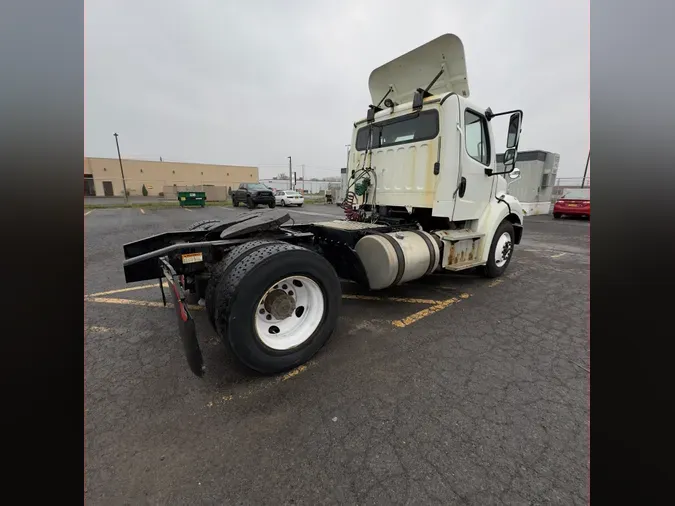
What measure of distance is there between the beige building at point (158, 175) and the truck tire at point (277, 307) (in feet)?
131

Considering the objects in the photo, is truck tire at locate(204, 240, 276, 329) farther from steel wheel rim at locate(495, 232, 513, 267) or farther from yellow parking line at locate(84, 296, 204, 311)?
steel wheel rim at locate(495, 232, 513, 267)

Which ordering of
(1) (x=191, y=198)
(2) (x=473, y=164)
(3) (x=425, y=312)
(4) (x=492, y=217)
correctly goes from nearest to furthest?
(3) (x=425, y=312)
(2) (x=473, y=164)
(4) (x=492, y=217)
(1) (x=191, y=198)

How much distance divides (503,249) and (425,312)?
8.83 ft

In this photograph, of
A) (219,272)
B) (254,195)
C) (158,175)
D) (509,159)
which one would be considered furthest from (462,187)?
(158,175)

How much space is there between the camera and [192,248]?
296 cm

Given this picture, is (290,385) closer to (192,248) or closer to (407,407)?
(407,407)

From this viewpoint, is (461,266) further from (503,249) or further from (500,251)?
(503,249)

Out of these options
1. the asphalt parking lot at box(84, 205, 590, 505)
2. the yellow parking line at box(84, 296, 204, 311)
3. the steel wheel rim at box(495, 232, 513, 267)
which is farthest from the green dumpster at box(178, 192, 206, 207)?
the steel wheel rim at box(495, 232, 513, 267)

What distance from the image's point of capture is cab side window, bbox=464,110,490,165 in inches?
184

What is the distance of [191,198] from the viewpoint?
77.4 feet

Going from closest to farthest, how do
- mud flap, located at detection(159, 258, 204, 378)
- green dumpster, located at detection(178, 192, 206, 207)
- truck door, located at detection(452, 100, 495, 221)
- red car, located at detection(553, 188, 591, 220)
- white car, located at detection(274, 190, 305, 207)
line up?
mud flap, located at detection(159, 258, 204, 378) < truck door, located at detection(452, 100, 495, 221) < red car, located at detection(553, 188, 591, 220) < green dumpster, located at detection(178, 192, 206, 207) < white car, located at detection(274, 190, 305, 207)

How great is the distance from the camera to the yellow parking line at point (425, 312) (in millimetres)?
3787

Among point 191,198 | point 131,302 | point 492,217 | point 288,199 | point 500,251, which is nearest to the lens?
point 131,302
